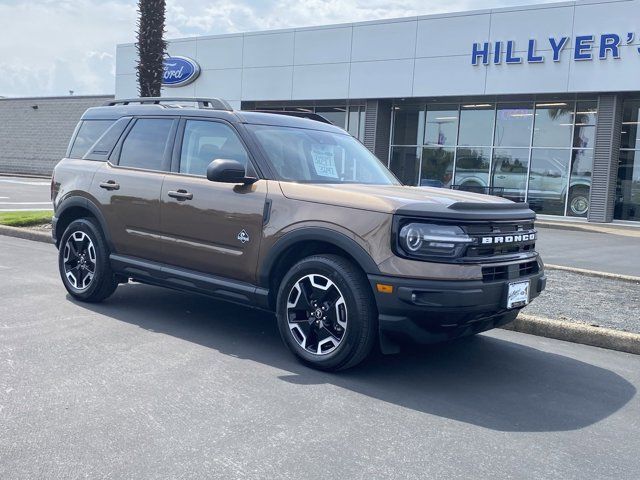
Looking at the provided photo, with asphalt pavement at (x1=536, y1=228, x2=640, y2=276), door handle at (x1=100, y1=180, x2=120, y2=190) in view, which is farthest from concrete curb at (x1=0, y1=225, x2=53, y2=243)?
asphalt pavement at (x1=536, y1=228, x2=640, y2=276)

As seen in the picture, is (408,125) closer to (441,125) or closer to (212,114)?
(441,125)

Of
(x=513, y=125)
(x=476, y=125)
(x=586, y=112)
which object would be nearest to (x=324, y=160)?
(x=586, y=112)

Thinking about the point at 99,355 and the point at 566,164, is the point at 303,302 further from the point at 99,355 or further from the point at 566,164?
the point at 566,164

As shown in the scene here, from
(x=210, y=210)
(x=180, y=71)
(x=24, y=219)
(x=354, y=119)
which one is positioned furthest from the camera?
(x=180, y=71)

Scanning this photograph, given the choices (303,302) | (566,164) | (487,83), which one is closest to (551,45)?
(487,83)

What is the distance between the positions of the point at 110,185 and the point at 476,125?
58.7 feet

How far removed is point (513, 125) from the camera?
21.5 metres

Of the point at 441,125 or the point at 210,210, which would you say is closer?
the point at 210,210

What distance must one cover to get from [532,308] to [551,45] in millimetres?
15083

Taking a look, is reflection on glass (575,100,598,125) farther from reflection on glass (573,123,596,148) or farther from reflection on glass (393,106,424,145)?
reflection on glass (393,106,424,145)

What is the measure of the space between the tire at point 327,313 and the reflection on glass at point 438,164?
60.9 feet

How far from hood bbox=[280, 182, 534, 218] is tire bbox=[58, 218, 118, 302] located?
7.48ft

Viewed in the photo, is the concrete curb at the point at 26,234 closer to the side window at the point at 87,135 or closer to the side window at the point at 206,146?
the side window at the point at 87,135

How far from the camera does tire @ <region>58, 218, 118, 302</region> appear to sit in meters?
6.37
